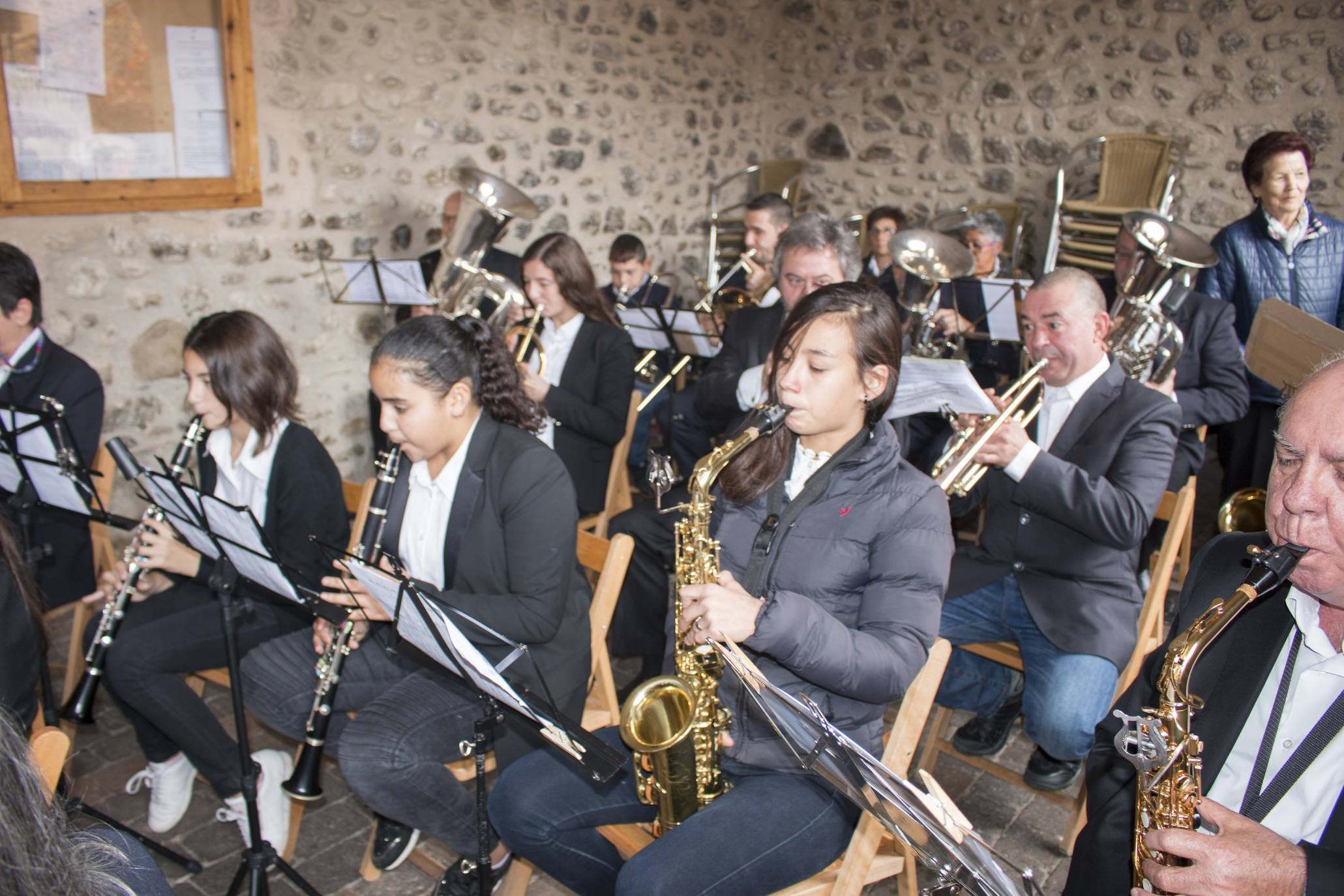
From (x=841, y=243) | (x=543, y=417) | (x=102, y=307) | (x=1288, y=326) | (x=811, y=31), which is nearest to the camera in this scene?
(x=1288, y=326)

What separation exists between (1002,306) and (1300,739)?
304 cm

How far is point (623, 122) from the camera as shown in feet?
22.1

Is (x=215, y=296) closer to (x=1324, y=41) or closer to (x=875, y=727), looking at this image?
(x=875, y=727)

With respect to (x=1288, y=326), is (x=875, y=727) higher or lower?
lower

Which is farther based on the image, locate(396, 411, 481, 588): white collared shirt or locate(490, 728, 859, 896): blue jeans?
locate(396, 411, 481, 588): white collared shirt

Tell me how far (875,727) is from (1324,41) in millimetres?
5661

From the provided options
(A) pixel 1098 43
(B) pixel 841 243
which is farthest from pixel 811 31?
(B) pixel 841 243

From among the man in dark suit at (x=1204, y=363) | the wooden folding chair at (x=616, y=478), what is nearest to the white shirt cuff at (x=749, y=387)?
the wooden folding chair at (x=616, y=478)

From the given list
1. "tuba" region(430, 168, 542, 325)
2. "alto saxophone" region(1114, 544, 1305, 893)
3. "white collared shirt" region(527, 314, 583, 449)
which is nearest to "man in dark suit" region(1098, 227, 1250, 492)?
"white collared shirt" region(527, 314, 583, 449)

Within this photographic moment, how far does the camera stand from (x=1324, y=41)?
Answer: 5.55 m

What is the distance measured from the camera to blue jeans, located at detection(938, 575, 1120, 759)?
245 cm

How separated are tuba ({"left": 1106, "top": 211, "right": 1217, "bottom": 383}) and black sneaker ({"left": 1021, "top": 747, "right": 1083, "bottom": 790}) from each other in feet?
4.84

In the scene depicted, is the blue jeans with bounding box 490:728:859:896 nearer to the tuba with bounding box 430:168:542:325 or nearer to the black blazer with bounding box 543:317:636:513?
the black blazer with bounding box 543:317:636:513

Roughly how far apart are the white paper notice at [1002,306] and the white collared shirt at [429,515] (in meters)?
2.61
